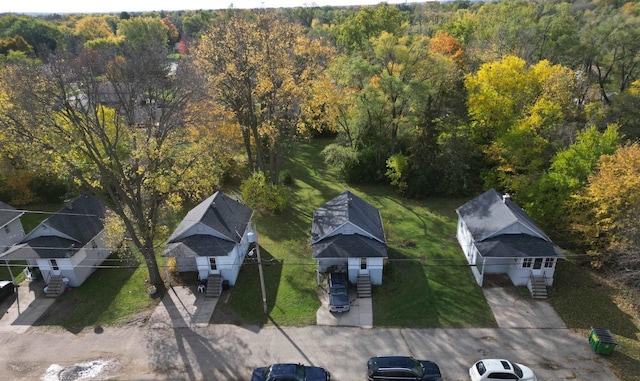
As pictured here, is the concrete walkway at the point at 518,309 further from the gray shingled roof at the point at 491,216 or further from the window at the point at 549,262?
the gray shingled roof at the point at 491,216

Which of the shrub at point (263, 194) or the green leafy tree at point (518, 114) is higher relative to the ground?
the green leafy tree at point (518, 114)

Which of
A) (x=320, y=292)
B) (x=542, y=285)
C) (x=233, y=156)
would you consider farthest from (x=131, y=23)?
(x=542, y=285)

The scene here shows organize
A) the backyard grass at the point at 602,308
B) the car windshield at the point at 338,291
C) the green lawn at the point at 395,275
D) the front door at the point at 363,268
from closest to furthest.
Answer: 1. the backyard grass at the point at 602,308
2. the green lawn at the point at 395,275
3. the car windshield at the point at 338,291
4. the front door at the point at 363,268

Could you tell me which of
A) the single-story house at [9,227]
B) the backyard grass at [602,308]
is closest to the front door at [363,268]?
the backyard grass at [602,308]

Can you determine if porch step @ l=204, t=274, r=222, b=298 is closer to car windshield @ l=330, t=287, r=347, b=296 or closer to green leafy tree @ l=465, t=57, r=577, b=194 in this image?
car windshield @ l=330, t=287, r=347, b=296

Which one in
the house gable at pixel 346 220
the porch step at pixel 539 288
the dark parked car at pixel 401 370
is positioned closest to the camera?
the dark parked car at pixel 401 370

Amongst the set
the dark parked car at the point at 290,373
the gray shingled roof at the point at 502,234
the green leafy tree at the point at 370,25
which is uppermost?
the green leafy tree at the point at 370,25

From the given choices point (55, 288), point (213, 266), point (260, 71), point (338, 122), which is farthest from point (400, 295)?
point (55, 288)

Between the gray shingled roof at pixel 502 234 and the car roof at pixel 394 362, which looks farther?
the gray shingled roof at pixel 502 234
